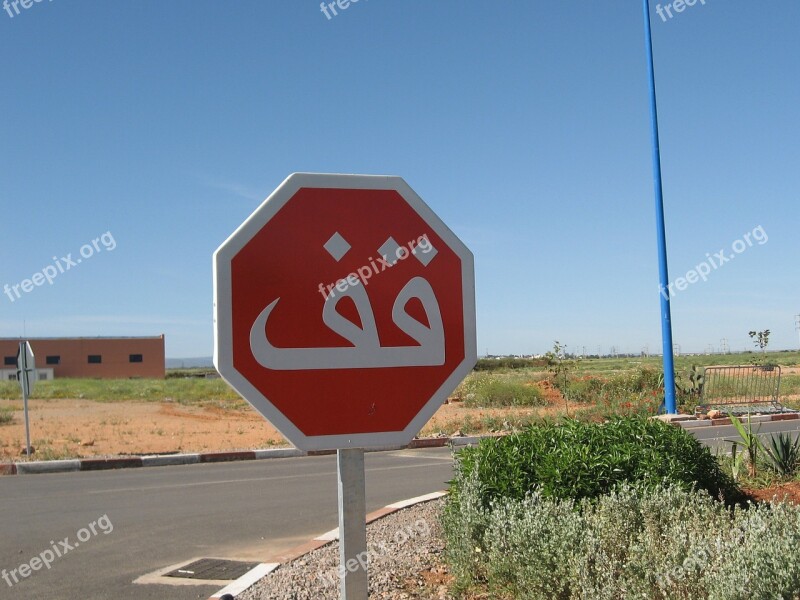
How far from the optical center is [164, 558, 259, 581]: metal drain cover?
20.2 feet

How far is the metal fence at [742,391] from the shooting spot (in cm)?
2145

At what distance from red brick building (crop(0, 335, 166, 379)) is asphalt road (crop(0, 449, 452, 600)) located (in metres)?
58.9

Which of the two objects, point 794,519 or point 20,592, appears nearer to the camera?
point 794,519

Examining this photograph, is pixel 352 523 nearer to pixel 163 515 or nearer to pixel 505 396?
pixel 163 515

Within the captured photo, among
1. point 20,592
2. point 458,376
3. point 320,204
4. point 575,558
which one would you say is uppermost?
point 320,204

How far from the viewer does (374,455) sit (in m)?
14.2

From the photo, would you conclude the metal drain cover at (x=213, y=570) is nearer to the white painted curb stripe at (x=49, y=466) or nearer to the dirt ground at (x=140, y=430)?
the white painted curb stripe at (x=49, y=466)

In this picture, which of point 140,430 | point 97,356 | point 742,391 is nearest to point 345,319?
point 140,430

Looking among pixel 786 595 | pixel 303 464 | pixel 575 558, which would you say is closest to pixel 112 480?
pixel 303 464

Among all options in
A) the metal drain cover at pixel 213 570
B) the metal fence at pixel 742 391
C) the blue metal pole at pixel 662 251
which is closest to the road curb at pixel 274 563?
the metal drain cover at pixel 213 570

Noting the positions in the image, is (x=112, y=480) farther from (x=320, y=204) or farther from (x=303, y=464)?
(x=320, y=204)

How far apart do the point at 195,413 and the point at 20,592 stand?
2364 cm

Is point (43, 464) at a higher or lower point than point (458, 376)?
lower

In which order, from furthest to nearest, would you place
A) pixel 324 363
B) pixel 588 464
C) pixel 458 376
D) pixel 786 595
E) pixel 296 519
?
pixel 296 519, pixel 588 464, pixel 786 595, pixel 458 376, pixel 324 363
